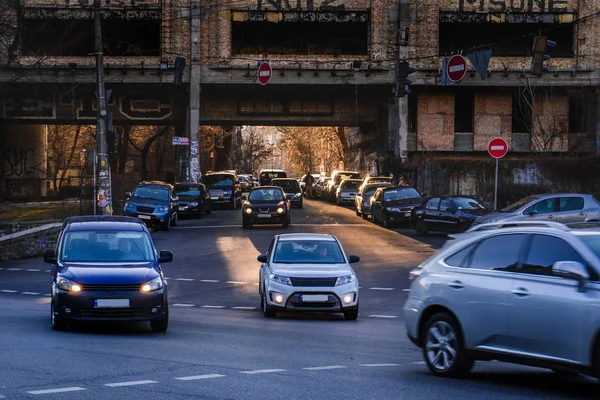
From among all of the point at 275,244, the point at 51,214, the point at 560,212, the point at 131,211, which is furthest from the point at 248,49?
the point at 275,244

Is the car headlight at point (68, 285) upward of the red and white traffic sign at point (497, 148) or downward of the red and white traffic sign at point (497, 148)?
downward

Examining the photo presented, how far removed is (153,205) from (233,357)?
28545 mm

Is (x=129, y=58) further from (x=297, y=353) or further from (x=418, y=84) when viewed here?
(x=297, y=353)

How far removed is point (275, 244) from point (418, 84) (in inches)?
1569

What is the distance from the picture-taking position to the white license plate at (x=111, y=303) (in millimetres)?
14430

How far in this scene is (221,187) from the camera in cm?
5769

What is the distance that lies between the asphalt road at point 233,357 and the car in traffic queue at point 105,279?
334 mm

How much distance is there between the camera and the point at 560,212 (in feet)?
98.3

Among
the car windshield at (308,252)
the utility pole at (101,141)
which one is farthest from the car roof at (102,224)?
the utility pole at (101,141)

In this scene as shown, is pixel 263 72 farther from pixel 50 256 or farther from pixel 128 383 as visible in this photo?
pixel 128 383

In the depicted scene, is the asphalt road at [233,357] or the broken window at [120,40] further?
the broken window at [120,40]

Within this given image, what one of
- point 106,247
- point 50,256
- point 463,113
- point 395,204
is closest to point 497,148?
point 395,204

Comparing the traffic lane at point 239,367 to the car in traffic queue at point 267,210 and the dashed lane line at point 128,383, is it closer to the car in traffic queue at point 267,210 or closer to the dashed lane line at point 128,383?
the dashed lane line at point 128,383

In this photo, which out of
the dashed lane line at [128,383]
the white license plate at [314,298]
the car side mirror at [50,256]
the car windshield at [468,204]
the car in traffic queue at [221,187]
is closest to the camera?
the dashed lane line at [128,383]
